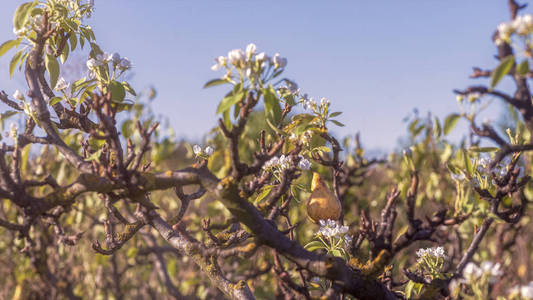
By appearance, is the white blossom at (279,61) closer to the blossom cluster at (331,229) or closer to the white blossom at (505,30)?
the white blossom at (505,30)

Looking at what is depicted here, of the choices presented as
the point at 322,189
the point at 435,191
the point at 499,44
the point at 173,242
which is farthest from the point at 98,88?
the point at 435,191

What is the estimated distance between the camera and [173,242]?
1.35 metres

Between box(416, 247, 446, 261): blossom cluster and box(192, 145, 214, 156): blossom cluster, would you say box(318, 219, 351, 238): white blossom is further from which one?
box(192, 145, 214, 156): blossom cluster

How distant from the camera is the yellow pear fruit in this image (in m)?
1.41

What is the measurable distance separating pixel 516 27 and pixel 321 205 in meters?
0.81

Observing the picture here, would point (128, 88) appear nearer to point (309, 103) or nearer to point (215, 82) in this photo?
point (215, 82)

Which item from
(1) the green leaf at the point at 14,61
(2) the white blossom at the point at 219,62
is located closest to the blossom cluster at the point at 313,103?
(2) the white blossom at the point at 219,62

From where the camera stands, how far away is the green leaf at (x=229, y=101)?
906mm

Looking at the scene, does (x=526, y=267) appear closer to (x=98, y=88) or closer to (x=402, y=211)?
(x=402, y=211)

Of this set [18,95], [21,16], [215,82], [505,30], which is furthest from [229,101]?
[18,95]

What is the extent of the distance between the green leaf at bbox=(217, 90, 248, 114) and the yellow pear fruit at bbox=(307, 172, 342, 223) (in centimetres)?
62

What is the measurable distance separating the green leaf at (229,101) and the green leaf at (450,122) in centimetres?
49

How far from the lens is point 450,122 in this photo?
3.21ft

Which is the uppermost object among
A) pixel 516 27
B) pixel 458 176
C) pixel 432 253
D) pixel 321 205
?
pixel 516 27
